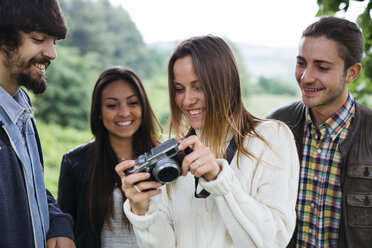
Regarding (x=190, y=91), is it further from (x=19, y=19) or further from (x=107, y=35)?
(x=107, y=35)

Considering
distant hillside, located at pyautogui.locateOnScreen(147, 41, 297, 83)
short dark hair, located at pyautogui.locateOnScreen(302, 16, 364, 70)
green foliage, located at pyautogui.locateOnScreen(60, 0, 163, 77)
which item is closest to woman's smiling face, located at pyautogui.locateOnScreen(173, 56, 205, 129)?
short dark hair, located at pyautogui.locateOnScreen(302, 16, 364, 70)

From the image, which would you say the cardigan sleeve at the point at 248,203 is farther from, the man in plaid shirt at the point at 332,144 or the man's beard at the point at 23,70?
the man's beard at the point at 23,70

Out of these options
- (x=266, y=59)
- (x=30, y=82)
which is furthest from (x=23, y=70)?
(x=266, y=59)

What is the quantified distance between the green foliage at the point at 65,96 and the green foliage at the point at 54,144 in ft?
1.56

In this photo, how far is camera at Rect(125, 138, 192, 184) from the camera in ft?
4.99

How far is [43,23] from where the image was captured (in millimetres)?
1795

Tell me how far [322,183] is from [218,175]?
1053mm

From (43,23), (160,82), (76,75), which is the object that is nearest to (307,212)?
(43,23)

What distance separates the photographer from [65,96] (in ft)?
43.0

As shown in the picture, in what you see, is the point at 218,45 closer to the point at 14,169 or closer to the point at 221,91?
the point at 221,91

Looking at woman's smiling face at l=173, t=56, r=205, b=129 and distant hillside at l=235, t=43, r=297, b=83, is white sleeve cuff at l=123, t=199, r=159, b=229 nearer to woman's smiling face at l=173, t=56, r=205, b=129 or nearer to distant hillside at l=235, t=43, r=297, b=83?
woman's smiling face at l=173, t=56, r=205, b=129

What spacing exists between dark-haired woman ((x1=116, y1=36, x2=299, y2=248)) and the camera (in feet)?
0.13

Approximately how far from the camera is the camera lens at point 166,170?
1.52m

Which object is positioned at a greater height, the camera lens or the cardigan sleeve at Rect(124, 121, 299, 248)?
the camera lens
